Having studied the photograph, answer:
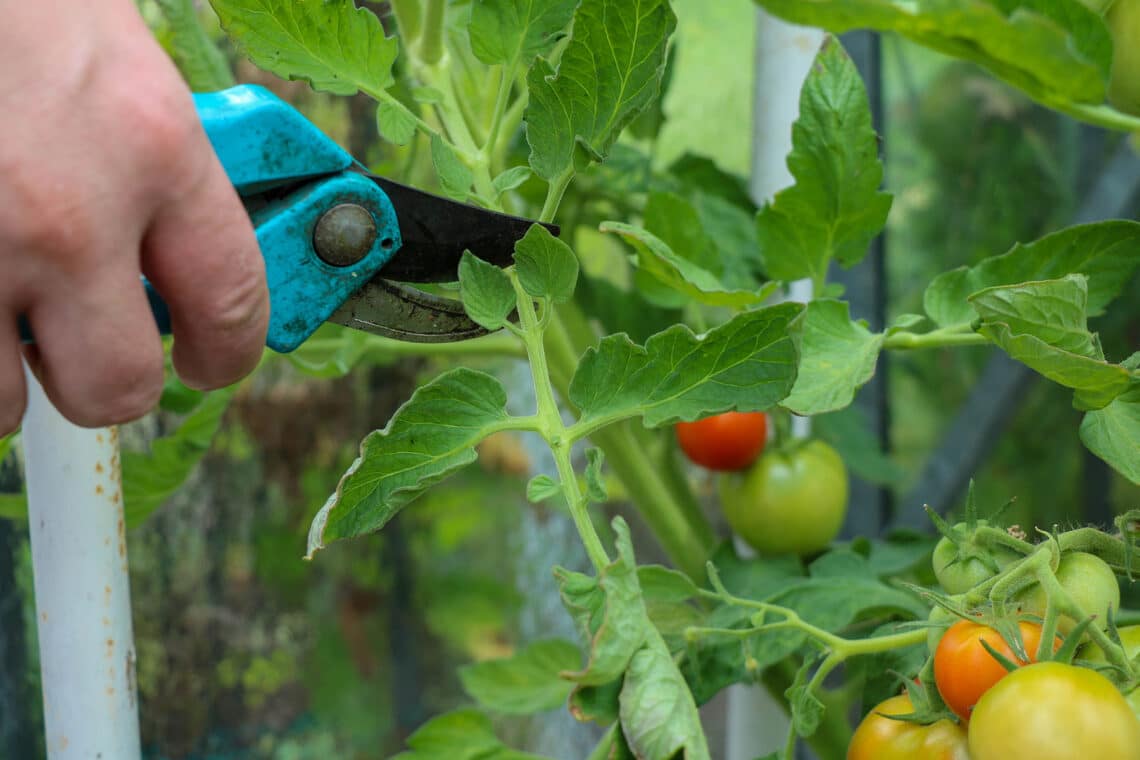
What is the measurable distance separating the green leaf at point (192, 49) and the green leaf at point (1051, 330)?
0.32 metres

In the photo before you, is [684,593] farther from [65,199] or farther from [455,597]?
[455,597]

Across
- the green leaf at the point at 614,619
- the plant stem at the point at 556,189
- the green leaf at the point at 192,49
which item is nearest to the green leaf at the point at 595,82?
the plant stem at the point at 556,189

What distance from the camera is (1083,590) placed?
254 millimetres

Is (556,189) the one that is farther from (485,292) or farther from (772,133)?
(772,133)

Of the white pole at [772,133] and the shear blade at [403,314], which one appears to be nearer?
the shear blade at [403,314]

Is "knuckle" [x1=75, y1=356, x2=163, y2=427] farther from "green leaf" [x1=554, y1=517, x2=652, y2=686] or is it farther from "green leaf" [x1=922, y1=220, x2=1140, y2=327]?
"green leaf" [x1=922, y1=220, x2=1140, y2=327]

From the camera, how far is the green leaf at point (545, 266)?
0.27 metres

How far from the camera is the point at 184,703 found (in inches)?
30.1

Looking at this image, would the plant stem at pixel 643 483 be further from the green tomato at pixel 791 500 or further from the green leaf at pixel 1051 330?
the green leaf at pixel 1051 330

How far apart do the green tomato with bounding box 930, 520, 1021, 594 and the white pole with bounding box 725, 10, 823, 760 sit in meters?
0.22

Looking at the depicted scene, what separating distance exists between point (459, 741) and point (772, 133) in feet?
1.03

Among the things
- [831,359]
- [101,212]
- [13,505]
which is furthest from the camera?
[13,505]

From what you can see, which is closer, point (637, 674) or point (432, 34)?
point (637, 674)

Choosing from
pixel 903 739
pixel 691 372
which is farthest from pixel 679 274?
pixel 903 739
